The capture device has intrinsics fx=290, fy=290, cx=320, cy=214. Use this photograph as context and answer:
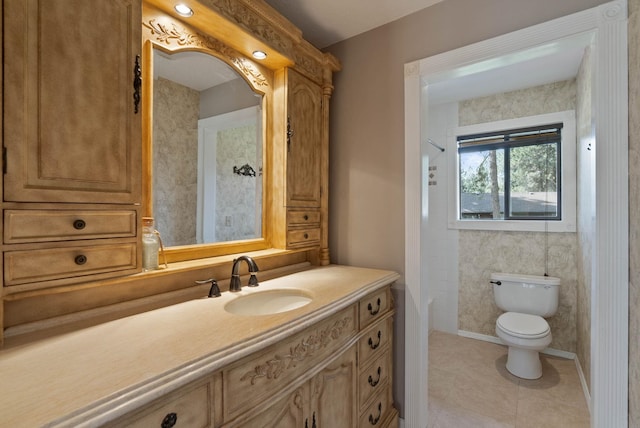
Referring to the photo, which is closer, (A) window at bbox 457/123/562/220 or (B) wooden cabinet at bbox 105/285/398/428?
(B) wooden cabinet at bbox 105/285/398/428

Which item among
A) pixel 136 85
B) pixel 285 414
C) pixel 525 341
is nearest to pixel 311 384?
pixel 285 414

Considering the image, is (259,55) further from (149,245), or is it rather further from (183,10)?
(149,245)

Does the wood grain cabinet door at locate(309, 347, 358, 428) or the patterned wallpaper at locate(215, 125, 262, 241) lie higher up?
the patterned wallpaper at locate(215, 125, 262, 241)

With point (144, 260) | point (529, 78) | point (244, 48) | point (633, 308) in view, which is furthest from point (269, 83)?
point (529, 78)

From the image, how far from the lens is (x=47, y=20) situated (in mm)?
845

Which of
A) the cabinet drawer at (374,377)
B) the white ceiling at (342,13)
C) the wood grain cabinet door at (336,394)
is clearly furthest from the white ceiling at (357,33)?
the cabinet drawer at (374,377)

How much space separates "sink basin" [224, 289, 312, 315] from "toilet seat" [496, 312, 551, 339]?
6.18 feet

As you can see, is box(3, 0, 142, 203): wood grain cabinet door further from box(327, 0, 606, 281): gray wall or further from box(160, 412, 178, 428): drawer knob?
box(327, 0, 606, 281): gray wall

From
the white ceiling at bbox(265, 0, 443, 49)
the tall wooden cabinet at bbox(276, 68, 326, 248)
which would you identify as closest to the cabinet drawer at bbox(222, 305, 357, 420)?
the tall wooden cabinet at bbox(276, 68, 326, 248)

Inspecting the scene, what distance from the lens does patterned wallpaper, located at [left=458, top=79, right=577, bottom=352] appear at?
8.55 ft

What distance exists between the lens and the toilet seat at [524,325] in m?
2.22

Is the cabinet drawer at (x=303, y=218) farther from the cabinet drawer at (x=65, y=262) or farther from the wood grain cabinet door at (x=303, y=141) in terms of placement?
the cabinet drawer at (x=65, y=262)

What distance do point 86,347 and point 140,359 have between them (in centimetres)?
21

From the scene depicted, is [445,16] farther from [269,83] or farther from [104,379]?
[104,379]
